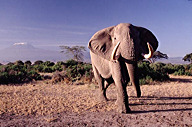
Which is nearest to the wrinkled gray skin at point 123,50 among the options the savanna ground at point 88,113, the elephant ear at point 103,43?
the elephant ear at point 103,43

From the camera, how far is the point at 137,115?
4129 mm

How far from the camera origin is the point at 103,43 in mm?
4477

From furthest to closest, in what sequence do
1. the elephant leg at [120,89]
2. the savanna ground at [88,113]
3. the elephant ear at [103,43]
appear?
the elephant ear at [103,43], the elephant leg at [120,89], the savanna ground at [88,113]

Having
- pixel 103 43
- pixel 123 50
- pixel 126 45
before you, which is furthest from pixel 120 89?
pixel 103 43

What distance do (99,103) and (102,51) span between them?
5.88 ft

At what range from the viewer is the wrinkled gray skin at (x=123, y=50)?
3838 millimetres

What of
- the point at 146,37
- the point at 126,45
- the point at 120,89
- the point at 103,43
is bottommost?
the point at 120,89

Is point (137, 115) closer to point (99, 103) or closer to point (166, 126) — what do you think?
point (166, 126)

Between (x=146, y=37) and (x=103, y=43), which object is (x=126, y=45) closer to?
(x=103, y=43)

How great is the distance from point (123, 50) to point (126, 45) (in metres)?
0.13

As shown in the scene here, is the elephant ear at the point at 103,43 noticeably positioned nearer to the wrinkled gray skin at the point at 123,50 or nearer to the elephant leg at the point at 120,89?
the wrinkled gray skin at the point at 123,50

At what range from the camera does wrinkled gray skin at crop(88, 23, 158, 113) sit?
3.84m

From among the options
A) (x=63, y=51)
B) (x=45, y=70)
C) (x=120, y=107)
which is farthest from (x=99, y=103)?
(x=63, y=51)

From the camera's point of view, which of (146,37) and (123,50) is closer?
(123,50)
